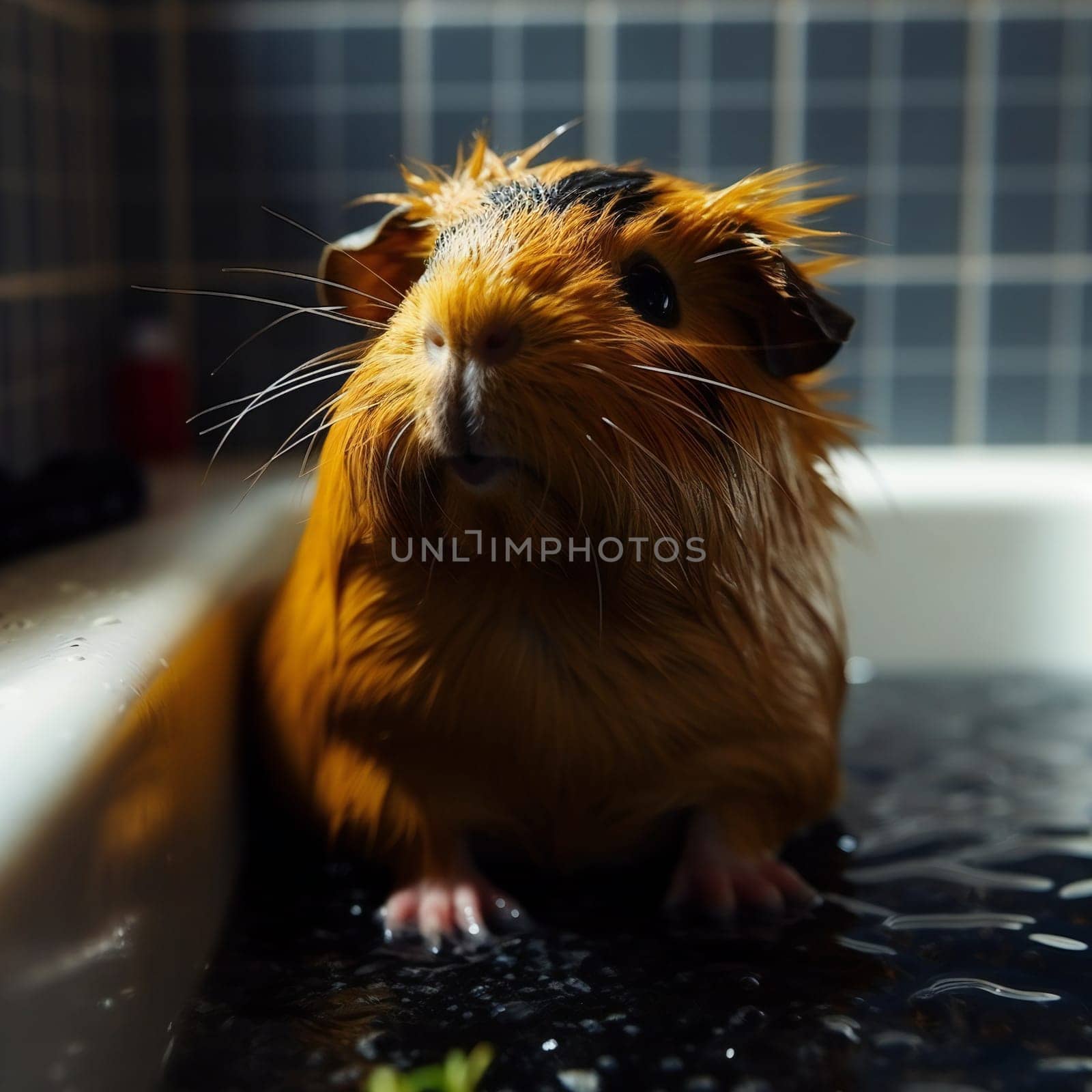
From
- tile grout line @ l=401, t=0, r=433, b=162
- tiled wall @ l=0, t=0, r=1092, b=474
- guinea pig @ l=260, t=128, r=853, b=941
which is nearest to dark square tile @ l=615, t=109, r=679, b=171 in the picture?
tiled wall @ l=0, t=0, r=1092, b=474

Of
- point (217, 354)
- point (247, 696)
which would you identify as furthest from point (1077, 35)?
point (247, 696)

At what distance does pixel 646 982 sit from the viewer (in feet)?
2.65

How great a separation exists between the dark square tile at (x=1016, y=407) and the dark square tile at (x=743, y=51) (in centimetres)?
50

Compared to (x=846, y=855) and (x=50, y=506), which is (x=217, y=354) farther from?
(x=846, y=855)

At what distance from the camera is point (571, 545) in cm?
77

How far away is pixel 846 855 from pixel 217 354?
1.15 meters

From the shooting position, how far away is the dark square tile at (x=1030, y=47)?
175 centimetres

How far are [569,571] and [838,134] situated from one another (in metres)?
1.18

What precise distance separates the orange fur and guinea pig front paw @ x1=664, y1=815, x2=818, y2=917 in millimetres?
17

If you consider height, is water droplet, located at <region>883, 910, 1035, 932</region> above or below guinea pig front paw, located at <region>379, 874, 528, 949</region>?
below

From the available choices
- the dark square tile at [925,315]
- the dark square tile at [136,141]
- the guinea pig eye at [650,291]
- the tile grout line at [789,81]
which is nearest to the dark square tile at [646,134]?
the tile grout line at [789,81]

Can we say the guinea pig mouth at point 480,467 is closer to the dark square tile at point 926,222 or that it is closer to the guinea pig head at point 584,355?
the guinea pig head at point 584,355

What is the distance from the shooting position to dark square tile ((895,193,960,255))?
1792 mm

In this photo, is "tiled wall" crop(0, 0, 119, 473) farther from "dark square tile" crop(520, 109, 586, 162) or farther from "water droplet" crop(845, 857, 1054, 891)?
"water droplet" crop(845, 857, 1054, 891)
